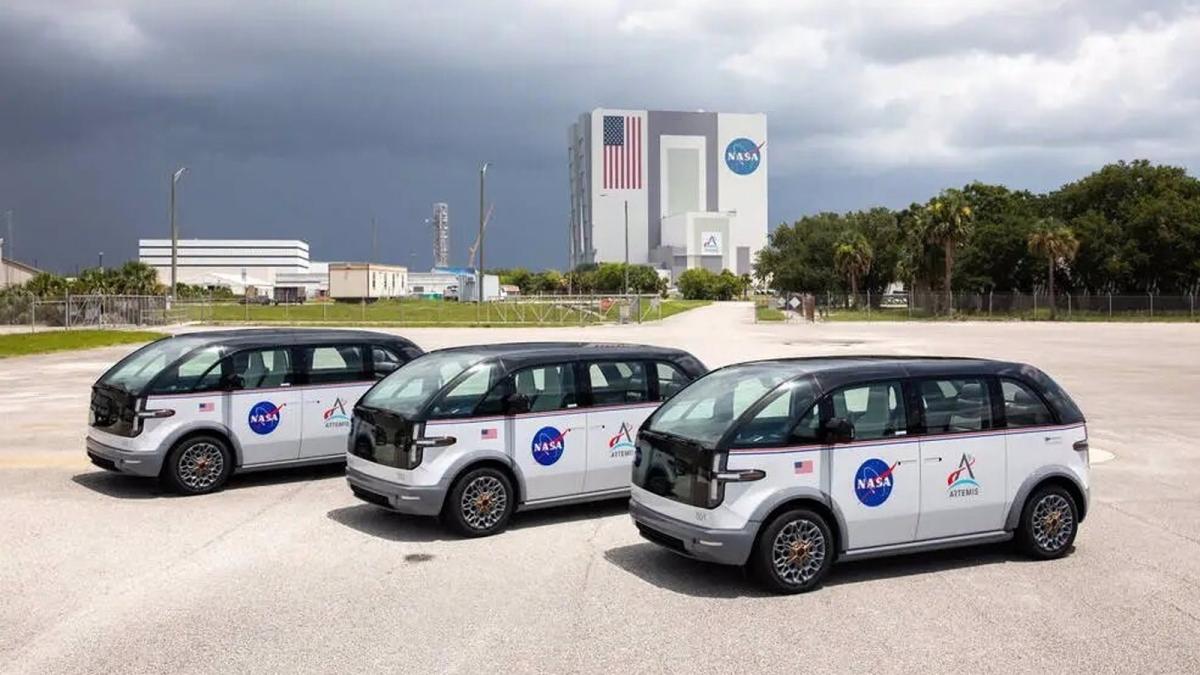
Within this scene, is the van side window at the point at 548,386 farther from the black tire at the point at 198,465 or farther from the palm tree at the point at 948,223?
the palm tree at the point at 948,223

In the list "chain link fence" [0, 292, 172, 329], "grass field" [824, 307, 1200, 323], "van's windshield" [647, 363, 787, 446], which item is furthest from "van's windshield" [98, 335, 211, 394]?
"grass field" [824, 307, 1200, 323]

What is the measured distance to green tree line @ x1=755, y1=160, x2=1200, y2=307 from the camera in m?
77.9

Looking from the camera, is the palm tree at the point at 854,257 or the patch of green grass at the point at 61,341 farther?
the palm tree at the point at 854,257

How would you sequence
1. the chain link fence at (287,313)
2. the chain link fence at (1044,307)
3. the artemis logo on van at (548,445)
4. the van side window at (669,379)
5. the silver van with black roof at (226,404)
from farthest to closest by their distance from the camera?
the chain link fence at (1044,307) → the chain link fence at (287,313) → the silver van with black roof at (226,404) → the van side window at (669,379) → the artemis logo on van at (548,445)

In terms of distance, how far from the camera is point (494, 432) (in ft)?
29.2

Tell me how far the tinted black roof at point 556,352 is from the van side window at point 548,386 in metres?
0.09

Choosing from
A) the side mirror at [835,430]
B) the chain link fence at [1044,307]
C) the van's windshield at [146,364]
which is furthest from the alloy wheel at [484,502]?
the chain link fence at [1044,307]

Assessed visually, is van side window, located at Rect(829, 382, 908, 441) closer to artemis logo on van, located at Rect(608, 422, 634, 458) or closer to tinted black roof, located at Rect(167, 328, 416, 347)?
artemis logo on van, located at Rect(608, 422, 634, 458)

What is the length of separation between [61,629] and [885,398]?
5613 mm

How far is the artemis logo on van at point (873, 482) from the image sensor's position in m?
7.38

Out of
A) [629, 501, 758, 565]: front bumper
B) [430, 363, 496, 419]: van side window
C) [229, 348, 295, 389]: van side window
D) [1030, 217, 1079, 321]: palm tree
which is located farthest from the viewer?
[1030, 217, 1079, 321]: palm tree

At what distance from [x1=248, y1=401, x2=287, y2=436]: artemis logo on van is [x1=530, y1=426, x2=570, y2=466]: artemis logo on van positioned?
345cm

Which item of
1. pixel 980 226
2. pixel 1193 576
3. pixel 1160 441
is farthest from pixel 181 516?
pixel 980 226

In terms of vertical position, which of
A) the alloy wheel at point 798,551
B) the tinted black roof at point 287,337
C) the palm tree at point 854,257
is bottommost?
the alloy wheel at point 798,551
